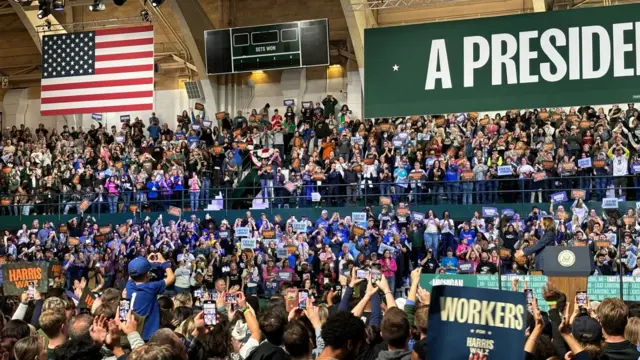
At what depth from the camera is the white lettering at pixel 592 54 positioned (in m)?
7.07

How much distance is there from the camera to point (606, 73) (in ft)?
23.4

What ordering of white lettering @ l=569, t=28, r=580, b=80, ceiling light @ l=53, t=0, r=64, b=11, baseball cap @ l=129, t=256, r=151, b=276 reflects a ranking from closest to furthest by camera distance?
white lettering @ l=569, t=28, r=580, b=80 → baseball cap @ l=129, t=256, r=151, b=276 → ceiling light @ l=53, t=0, r=64, b=11

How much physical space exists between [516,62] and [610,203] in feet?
43.5

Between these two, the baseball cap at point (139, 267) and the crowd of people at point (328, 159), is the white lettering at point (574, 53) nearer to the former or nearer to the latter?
the baseball cap at point (139, 267)

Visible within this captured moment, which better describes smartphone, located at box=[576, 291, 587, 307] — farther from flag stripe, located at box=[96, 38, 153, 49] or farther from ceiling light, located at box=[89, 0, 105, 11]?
flag stripe, located at box=[96, 38, 153, 49]

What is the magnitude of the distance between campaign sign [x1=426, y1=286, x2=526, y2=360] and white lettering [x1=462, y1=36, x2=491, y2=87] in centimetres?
350

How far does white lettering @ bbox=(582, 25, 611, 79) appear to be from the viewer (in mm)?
7070

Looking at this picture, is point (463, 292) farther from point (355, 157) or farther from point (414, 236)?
point (355, 157)

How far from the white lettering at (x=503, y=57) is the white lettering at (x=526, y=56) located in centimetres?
5

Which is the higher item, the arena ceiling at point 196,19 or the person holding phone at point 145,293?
the arena ceiling at point 196,19

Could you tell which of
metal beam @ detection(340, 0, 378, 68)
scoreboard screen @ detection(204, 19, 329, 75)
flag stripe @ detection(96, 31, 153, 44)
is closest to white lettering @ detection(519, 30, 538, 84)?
flag stripe @ detection(96, 31, 153, 44)

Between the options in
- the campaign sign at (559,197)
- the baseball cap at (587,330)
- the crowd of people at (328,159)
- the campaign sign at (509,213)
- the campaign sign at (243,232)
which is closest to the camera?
the baseball cap at (587,330)

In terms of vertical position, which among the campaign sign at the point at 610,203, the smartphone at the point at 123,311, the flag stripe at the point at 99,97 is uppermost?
the flag stripe at the point at 99,97

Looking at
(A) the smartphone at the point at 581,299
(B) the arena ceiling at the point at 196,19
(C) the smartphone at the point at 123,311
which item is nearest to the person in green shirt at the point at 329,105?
(B) the arena ceiling at the point at 196,19
